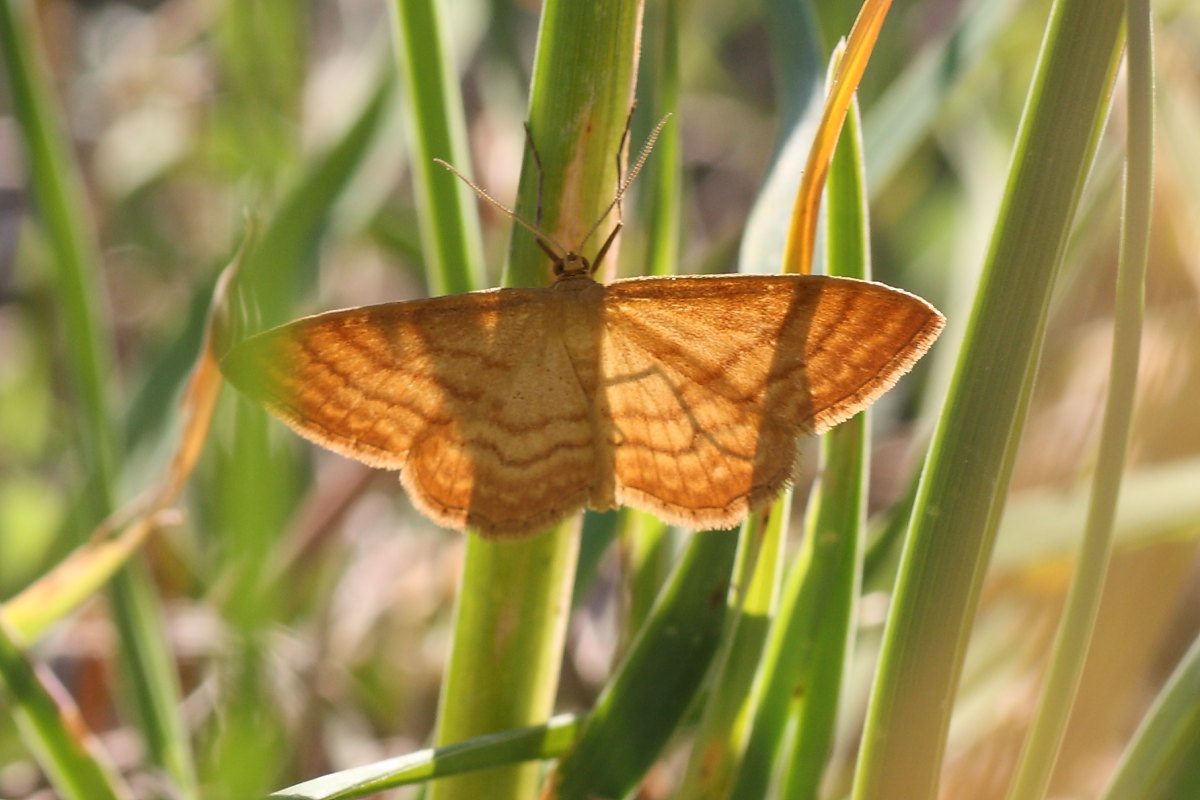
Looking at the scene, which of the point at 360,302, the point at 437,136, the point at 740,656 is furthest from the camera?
the point at 360,302

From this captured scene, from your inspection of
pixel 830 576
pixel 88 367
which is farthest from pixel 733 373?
pixel 88 367

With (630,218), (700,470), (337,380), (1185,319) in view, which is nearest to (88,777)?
(337,380)

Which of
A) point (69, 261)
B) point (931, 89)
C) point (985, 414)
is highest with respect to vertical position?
point (931, 89)

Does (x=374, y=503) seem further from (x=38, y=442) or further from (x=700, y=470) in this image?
(x=700, y=470)

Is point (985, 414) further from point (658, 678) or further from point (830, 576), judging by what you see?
point (658, 678)

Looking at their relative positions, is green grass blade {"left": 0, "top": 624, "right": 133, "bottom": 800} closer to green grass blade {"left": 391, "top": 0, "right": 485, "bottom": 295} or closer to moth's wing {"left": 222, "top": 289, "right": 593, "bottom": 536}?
moth's wing {"left": 222, "top": 289, "right": 593, "bottom": 536}
